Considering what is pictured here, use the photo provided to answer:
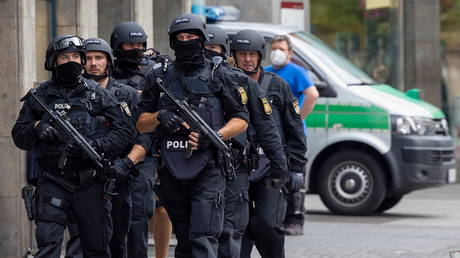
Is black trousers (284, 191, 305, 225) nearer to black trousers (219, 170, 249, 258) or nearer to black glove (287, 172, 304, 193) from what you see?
black glove (287, 172, 304, 193)

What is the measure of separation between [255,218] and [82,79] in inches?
65.1

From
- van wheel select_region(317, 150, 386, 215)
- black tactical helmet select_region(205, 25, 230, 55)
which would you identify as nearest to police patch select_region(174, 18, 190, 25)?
black tactical helmet select_region(205, 25, 230, 55)

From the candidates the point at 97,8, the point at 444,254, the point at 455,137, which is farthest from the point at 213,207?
the point at 455,137

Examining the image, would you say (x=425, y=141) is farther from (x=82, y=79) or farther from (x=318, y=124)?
(x=82, y=79)

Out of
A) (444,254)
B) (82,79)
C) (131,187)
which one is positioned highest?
(82,79)

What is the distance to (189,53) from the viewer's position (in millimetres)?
8562

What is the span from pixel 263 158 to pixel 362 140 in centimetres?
605

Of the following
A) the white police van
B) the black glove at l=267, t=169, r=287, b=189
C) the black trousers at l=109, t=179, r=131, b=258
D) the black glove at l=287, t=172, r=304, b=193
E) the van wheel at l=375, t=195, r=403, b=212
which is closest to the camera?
the black glove at l=267, t=169, r=287, b=189

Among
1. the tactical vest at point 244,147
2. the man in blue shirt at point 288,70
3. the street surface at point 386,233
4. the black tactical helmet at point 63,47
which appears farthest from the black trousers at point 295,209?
the black tactical helmet at point 63,47

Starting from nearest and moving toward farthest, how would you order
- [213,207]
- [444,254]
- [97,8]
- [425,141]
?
[213,207]
[444,254]
[97,8]
[425,141]

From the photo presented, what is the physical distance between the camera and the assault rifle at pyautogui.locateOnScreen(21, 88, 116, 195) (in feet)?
27.3

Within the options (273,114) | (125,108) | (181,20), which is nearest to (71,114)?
(125,108)

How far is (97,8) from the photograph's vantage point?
42.8 feet

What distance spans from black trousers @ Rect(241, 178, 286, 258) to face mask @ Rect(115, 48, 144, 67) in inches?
51.4
